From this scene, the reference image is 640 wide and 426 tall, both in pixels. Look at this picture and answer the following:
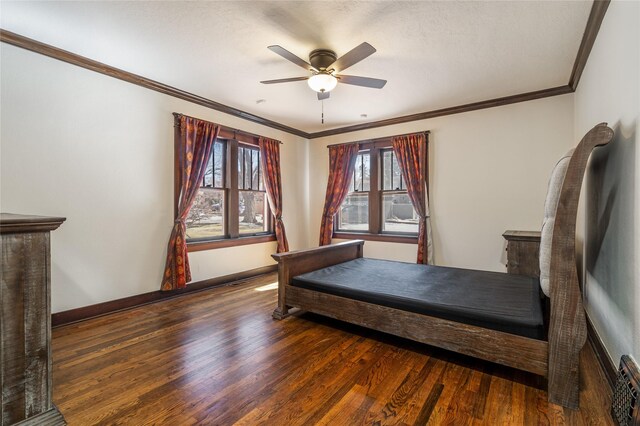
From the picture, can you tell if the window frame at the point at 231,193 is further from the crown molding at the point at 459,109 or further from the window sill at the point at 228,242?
the crown molding at the point at 459,109

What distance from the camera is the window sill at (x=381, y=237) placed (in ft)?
16.2

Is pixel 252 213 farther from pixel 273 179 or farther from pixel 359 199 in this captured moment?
pixel 359 199

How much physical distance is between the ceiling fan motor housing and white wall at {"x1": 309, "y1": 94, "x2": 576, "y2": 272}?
244cm

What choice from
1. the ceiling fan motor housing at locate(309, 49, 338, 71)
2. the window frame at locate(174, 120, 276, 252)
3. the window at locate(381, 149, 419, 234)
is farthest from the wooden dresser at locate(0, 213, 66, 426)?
the window at locate(381, 149, 419, 234)

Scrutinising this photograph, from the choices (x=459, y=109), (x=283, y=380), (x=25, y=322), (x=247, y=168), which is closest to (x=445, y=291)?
(x=283, y=380)

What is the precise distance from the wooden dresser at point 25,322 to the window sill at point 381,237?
14.6 feet

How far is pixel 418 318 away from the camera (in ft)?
7.45

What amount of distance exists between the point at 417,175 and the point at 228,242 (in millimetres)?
3167

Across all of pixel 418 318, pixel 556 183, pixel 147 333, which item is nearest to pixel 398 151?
pixel 556 183

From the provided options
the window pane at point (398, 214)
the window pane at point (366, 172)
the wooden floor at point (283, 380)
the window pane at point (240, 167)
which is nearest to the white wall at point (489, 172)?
the window pane at point (398, 214)

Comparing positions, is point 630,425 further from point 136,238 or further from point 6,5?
point 6,5

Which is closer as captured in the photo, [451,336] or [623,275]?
[623,275]

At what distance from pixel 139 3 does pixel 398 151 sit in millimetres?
3824

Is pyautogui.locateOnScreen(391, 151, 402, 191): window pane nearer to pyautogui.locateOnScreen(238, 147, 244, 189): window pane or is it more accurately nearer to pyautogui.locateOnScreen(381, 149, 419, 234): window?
pyautogui.locateOnScreen(381, 149, 419, 234): window
